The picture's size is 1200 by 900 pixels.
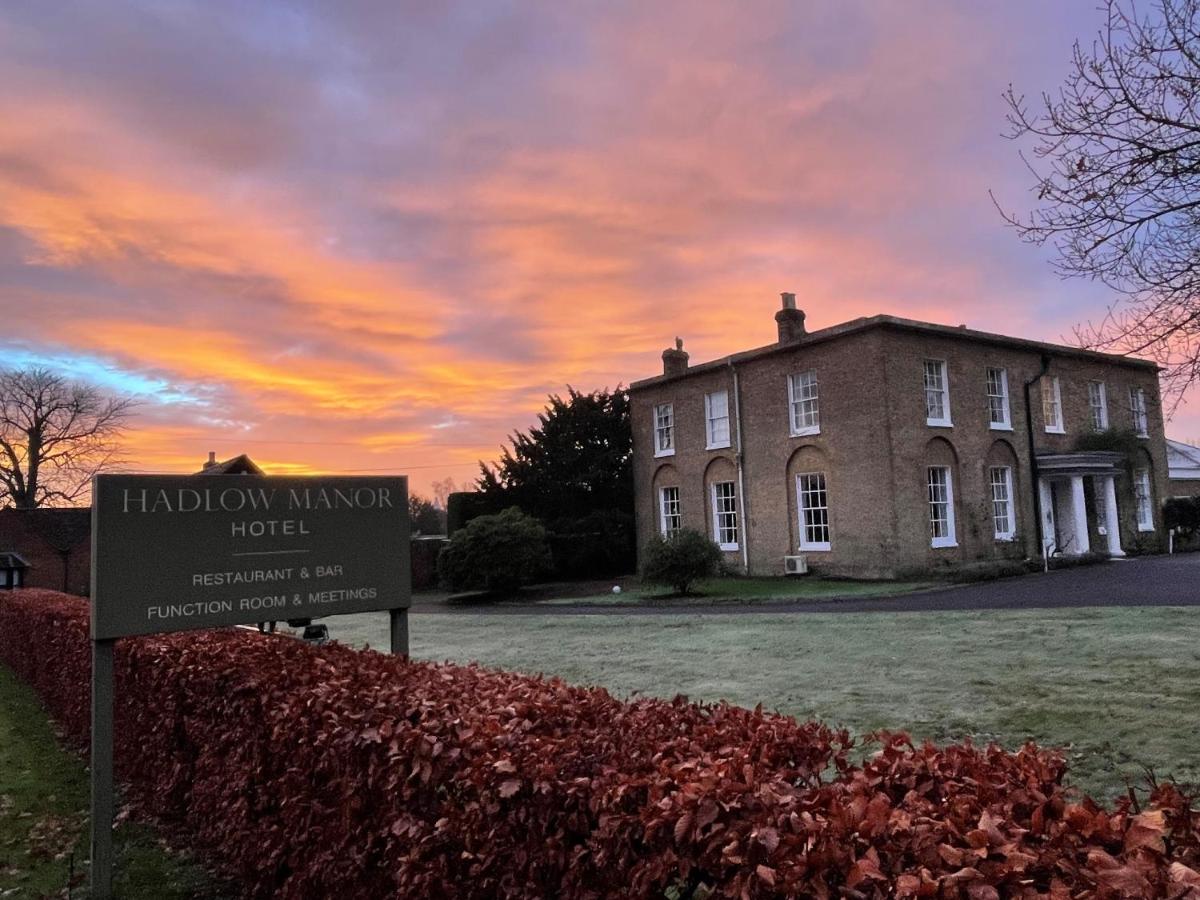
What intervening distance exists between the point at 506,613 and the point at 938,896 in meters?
19.3

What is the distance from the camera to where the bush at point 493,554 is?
84.1ft

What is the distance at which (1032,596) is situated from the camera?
51.9 feet

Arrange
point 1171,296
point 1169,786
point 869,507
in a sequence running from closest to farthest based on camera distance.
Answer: point 1169,786
point 1171,296
point 869,507

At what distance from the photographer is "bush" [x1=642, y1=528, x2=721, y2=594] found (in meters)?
21.1

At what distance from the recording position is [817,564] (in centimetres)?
2342

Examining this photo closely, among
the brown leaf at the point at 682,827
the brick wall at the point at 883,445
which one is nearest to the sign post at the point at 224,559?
the brown leaf at the point at 682,827

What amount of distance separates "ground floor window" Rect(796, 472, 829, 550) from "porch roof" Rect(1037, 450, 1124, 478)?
7.37m

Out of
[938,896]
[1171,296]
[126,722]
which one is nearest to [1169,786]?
[938,896]

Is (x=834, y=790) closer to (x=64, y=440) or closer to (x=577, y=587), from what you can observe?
(x=577, y=587)

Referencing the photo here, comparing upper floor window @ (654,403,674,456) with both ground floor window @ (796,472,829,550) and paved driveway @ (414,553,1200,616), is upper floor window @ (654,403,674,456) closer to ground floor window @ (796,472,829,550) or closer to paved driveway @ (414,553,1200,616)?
ground floor window @ (796,472,829,550)

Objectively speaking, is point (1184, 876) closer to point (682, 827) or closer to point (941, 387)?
point (682, 827)

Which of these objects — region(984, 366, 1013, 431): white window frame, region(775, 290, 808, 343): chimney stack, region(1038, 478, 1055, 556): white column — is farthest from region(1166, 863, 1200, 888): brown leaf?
region(1038, 478, 1055, 556): white column

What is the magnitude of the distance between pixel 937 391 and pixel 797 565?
651 cm

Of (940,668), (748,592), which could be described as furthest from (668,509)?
(940,668)
